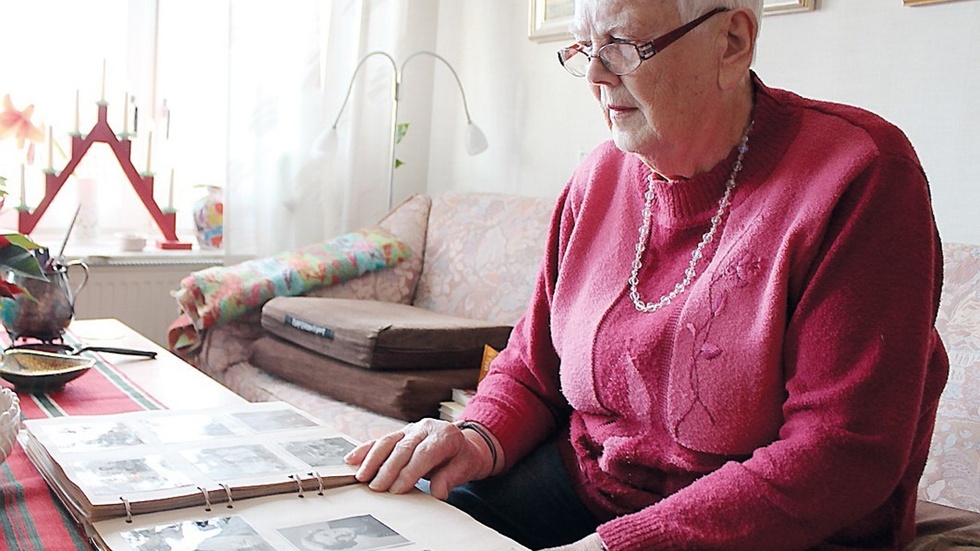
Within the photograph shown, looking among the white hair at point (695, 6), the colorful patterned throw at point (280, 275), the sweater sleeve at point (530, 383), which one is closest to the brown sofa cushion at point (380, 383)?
the colorful patterned throw at point (280, 275)

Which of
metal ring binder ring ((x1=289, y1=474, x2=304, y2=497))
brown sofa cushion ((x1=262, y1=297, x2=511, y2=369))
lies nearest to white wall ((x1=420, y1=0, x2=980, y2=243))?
brown sofa cushion ((x1=262, y1=297, x2=511, y2=369))

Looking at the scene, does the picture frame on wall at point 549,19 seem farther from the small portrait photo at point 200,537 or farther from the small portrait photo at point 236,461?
the small portrait photo at point 200,537

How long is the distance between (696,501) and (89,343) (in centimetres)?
128

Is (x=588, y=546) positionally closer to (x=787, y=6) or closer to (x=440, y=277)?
(x=787, y=6)

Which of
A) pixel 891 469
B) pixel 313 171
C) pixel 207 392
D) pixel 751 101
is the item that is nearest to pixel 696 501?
pixel 891 469

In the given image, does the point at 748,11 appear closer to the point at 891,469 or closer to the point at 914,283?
the point at 914,283

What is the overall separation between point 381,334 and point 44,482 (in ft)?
3.74

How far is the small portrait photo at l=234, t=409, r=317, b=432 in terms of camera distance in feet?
3.80

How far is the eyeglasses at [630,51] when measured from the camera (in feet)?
3.63

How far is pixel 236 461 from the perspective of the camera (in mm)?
1022

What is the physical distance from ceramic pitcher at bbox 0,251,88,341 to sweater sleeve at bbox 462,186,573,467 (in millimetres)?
789

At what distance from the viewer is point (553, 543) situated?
1.22 metres

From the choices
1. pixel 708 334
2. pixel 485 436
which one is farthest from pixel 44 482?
pixel 708 334

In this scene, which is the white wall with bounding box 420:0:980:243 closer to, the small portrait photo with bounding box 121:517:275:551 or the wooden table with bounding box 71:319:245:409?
the wooden table with bounding box 71:319:245:409
